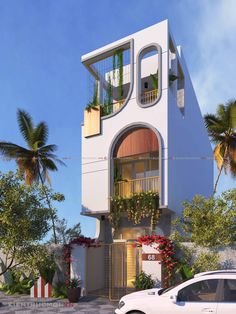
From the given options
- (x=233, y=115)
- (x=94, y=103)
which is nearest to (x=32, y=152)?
(x=94, y=103)

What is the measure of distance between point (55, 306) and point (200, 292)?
25.5 ft

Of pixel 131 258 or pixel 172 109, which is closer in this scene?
pixel 131 258

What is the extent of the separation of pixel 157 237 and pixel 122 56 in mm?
11524

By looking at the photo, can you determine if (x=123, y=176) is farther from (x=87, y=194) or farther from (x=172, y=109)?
(x=172, y=109)

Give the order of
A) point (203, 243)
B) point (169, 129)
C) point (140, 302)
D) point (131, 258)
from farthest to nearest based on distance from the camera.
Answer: point (169, 129), point (131, 258), point (203, 243), point (140, 302)

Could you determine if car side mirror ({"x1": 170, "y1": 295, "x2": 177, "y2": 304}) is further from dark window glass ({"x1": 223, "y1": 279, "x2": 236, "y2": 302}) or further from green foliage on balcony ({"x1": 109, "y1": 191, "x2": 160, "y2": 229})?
green foliage on balcony ({"x1": 109, "y1": 191, "x2": 160, "y2": 229})

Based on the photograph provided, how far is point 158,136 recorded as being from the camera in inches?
756

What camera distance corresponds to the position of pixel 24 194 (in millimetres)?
15508

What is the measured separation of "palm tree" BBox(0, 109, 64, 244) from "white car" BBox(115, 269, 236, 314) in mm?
19923

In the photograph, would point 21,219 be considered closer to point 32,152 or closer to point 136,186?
point 136,186

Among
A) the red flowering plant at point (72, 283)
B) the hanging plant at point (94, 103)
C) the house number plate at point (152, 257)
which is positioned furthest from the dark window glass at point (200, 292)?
the hanging plant at point (94, 103)

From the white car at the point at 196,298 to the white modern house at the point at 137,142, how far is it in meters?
9.67

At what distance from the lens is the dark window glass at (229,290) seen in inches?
324

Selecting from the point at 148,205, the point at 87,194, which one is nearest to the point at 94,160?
the point at 87,194
